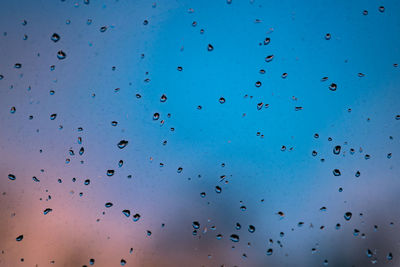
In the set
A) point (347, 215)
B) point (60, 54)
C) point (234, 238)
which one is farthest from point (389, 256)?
point (60, 54)

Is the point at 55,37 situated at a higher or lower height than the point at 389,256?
higher

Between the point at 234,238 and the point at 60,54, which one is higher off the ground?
the point at 60,54

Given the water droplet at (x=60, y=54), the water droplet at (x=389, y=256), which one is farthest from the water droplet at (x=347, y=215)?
the water droplet at (x=60, y=54)

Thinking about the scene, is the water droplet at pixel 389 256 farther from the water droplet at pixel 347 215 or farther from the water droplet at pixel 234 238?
the water droplet at pixel 234 238

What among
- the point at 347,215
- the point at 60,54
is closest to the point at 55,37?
the point at 60,54

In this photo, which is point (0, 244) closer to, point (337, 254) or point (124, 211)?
point (124, 211)

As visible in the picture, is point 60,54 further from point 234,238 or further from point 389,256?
point 389,256

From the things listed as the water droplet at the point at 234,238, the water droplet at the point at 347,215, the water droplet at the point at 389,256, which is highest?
the water droplet at the point at 347,215

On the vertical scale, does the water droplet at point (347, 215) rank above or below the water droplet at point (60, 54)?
below

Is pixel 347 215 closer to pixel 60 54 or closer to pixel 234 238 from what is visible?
pixel 234 238

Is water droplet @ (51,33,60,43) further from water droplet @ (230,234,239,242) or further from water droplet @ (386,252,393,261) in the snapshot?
water droplet @ (386,252,393,261)

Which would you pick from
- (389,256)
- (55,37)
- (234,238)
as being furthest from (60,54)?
(389,256)
